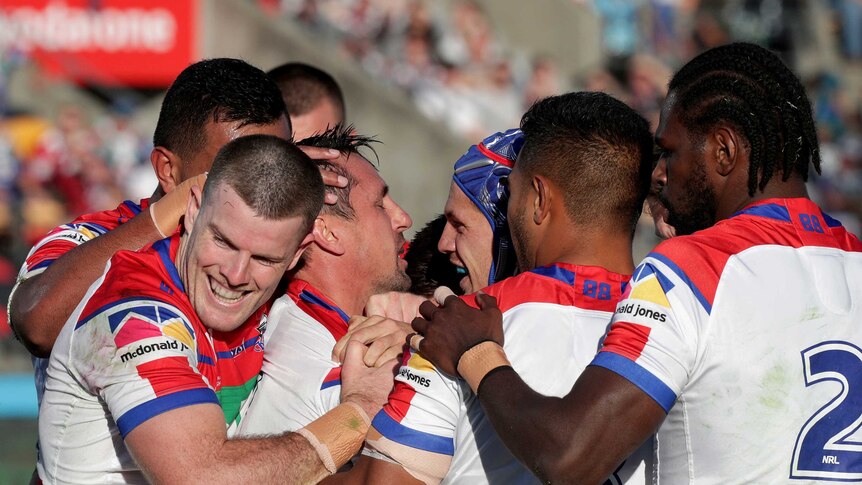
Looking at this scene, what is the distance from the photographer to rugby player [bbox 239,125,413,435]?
12.1 ft

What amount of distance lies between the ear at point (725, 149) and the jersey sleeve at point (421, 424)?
105 cm

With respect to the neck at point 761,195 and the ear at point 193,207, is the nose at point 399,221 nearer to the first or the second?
the ear at point 193,207

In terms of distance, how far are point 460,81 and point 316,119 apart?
34.8 feet

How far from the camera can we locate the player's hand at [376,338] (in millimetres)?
3600

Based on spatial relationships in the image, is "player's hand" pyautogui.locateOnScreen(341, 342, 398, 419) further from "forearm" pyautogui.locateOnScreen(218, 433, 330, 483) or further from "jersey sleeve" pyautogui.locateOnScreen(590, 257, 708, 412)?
"jersey sleeve" pyautogui.locateOnScreen(590, 257, 708, 412)

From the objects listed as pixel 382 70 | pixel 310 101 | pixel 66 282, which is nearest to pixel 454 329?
pixel 66 282

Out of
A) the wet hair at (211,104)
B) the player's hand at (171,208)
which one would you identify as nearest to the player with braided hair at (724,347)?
the player's hand at (171,208)

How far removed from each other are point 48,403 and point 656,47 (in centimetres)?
1700

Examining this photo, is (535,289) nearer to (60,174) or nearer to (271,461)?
(271,461)

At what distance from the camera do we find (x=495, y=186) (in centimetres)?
396

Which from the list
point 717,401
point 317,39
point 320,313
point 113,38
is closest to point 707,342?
point 717,401

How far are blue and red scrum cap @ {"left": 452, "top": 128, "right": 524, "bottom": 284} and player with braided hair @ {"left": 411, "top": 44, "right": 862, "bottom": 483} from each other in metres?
0.79

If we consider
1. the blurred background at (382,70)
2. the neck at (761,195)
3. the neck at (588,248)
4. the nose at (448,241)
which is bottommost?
the neck at (588,248)

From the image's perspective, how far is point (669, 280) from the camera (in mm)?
2936
